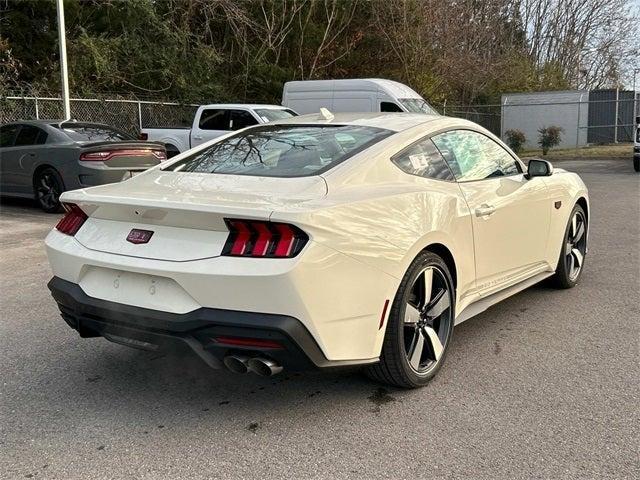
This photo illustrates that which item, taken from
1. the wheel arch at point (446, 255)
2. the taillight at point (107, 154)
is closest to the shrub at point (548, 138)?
the taillight at point (107, 154)

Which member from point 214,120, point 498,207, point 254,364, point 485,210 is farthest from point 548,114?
point 254,364

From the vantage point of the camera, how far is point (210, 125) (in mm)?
14461

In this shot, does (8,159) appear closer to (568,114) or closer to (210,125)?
(210,125)

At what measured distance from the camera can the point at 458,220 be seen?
3.73m

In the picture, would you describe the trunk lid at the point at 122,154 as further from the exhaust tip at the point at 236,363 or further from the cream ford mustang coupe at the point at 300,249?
the exhaust tip at the point at 236,363

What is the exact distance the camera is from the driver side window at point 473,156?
4.10 m

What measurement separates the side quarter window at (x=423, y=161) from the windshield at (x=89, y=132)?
7638 mm

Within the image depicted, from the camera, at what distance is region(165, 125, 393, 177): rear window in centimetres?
354

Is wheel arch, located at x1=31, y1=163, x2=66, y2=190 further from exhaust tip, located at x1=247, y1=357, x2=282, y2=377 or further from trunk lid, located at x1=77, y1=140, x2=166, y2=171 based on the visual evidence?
exhaust tip, located at x1=247, y1=357, x2=282, y2=377

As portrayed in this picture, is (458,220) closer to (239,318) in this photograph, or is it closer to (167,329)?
(239,318)

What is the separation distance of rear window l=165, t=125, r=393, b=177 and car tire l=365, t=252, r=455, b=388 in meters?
0.79

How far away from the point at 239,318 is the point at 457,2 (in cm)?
2510

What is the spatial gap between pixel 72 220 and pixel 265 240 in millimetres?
1338

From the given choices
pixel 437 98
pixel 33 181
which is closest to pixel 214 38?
pixel 437 98
